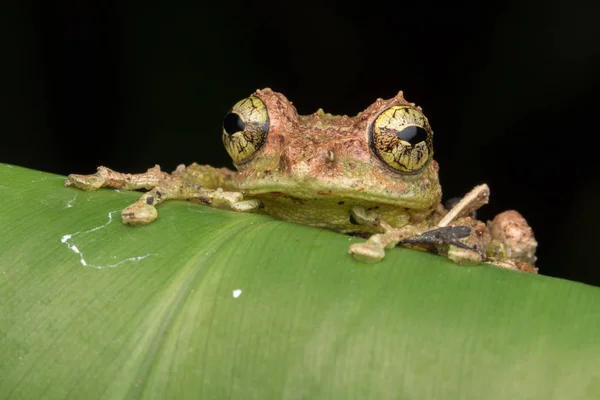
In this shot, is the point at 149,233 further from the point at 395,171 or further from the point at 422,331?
the point at 395,171

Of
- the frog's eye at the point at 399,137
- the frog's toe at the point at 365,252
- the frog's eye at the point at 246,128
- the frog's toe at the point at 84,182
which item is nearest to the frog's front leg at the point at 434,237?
the frog's toe at the point at 365,252

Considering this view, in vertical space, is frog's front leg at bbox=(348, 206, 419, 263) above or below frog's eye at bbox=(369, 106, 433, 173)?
below

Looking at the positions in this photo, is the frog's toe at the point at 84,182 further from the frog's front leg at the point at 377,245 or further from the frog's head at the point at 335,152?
the frog's front leg at the point at 377,245

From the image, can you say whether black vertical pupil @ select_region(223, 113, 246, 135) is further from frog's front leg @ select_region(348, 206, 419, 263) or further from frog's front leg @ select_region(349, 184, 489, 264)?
frog's front leg @ select_region(348, 206, 419, 263)

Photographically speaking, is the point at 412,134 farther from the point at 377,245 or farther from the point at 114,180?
the point at 114,180

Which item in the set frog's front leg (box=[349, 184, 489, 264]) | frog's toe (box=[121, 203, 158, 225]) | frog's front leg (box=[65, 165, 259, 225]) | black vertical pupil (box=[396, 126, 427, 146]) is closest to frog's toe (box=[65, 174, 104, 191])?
frog's front leg (box=[65, 165, 259, 225])

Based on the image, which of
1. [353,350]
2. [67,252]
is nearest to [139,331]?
[67,252]

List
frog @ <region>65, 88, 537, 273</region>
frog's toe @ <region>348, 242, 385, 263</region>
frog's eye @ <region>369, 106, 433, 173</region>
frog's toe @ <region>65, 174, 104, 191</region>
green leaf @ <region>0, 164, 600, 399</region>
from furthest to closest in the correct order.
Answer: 1. frog's eye @ <region>369, 106, 433, 173</region>
2. frog @ <region>65, 88, 537, 273</region>
3. frog's toe @ <region>65, 174, 104, 191</region>
4. frog's toe @ <region>348, 242, 385, 263</region>
5. green leaf @ <region>0, 164, 600, 399</region>
